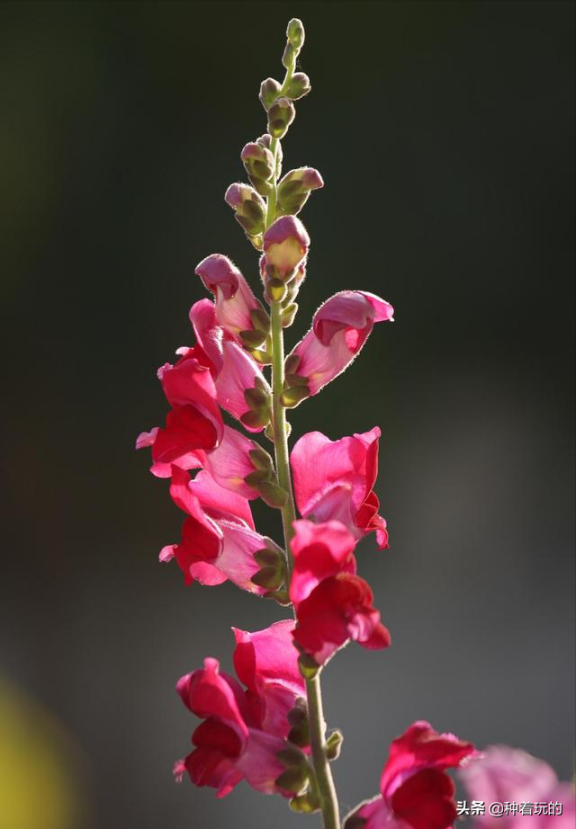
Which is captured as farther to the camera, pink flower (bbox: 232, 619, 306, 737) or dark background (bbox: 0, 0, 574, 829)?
dark background (bbox: 0, 0, 574, 829)

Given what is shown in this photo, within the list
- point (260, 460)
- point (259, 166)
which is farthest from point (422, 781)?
point (259, 166)

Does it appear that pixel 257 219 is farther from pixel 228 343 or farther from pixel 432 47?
pixel 432 47

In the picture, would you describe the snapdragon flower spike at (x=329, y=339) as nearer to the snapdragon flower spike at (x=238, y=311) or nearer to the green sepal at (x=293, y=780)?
the snapdragon flower spike at (x=238, y=311)

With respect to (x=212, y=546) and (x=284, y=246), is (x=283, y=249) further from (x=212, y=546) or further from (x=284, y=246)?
(x=212, y=546)

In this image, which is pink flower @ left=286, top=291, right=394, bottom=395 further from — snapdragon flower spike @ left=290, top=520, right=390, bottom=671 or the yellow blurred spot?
the yellow blurred spot

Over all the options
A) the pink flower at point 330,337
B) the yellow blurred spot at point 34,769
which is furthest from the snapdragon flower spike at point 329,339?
Answer: the yellow blurred spot at point 34,769

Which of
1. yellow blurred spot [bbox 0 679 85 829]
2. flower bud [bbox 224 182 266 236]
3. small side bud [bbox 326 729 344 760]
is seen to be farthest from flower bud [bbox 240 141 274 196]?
yellow blurred spot [bbox 0 679 85 829]

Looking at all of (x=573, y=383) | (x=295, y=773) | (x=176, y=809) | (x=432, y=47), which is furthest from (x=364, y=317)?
(x=432, y=47)
